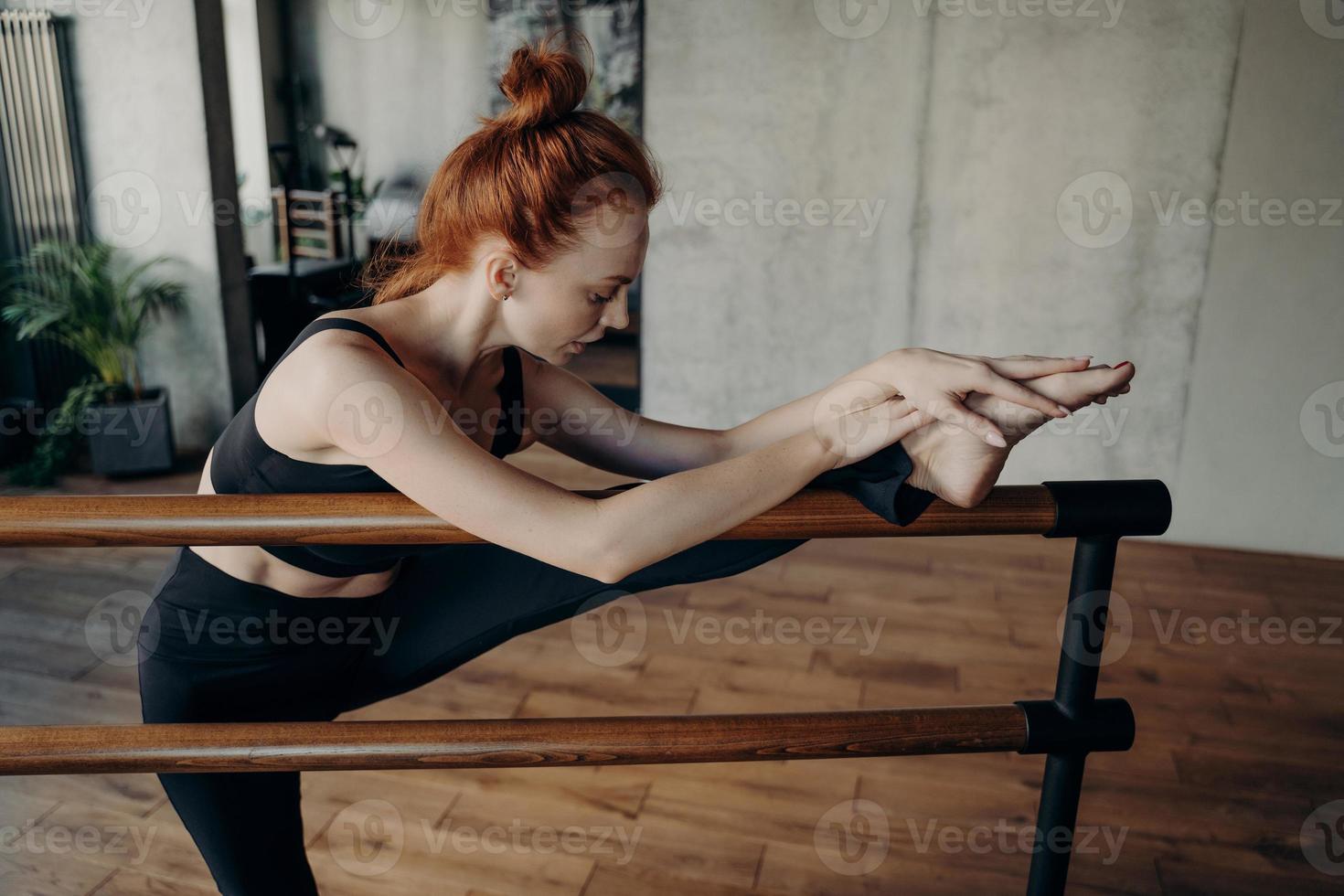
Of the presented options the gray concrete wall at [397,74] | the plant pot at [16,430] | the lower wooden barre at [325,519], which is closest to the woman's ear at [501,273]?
the lower wooden barre at [325,519]

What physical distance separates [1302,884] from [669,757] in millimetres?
1644

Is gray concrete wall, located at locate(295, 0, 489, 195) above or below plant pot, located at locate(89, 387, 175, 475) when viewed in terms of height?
above

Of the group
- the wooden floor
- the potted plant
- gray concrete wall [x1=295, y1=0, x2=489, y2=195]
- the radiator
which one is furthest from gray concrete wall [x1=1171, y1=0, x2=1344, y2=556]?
gray concrete wall [x1=295, y1=0, x2=489, y2=195]

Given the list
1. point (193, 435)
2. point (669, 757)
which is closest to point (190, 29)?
point (193, 435)

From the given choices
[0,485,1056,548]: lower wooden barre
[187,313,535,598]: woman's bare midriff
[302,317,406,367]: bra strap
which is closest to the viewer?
[0,485,1056,548]: lower wooden barre

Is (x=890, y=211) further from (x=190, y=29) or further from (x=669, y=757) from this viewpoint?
(x=669, y=757)

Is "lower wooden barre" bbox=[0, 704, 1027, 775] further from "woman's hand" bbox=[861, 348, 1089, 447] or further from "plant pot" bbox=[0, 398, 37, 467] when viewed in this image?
"plant pot" bbox=[0, 398, 37, 467]

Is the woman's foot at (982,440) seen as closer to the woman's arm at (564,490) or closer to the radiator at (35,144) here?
the woman's arm at (564,490)

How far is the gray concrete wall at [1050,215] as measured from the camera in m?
3.50

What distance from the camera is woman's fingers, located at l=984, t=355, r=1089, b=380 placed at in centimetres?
98

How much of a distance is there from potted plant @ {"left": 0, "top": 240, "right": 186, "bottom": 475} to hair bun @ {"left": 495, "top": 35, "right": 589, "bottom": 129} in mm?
3518

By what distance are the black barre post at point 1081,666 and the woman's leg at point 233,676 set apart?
2.84 feet

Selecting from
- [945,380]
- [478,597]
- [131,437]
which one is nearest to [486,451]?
[478,597]

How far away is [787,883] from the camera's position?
79.5 inches
